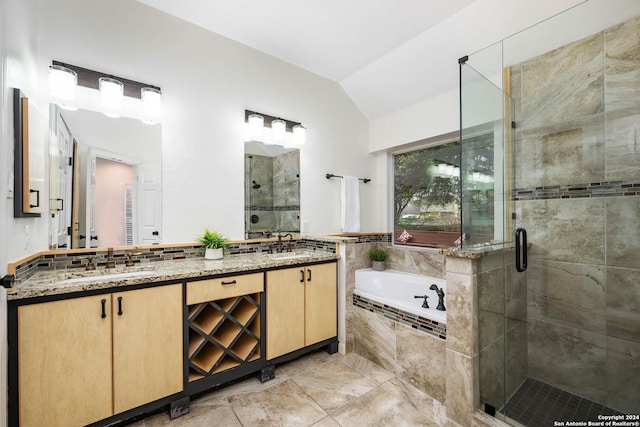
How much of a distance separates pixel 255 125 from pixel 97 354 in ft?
6.62

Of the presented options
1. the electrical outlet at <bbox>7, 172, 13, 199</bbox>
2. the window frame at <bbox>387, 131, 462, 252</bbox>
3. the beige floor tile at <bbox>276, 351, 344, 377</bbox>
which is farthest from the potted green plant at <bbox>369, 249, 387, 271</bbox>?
the electrical outlet at <bbox>7, 172, 13, 199</bbox>

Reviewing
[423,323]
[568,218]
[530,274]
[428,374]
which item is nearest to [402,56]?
[568,218]

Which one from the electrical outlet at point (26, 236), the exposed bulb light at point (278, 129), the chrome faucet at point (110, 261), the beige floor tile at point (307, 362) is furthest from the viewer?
the exposed bulb light at point (278, 129)

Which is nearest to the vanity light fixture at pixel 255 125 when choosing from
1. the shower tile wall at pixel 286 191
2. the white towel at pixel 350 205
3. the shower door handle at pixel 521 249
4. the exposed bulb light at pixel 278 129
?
the exposed bulb light at pixel 278 129

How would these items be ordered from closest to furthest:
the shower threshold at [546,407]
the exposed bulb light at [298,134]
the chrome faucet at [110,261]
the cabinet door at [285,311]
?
the shower threshold at [546,407]
the chrome faucet at [110,261]
the cabinet door at [285,311]
the exposed bulb light at [298,134]

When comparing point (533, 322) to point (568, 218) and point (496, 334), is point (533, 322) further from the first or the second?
point (568, 218)

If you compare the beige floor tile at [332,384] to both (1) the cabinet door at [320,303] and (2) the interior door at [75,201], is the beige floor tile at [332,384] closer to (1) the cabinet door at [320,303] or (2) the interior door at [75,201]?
(1) the cabinet door at [320,303]

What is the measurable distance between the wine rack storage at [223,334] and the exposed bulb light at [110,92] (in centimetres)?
154

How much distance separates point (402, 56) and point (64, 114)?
276 centimetres

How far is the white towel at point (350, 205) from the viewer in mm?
3166

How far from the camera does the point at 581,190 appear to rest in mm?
1887

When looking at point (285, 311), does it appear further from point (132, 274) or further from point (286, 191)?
point (286, 191)

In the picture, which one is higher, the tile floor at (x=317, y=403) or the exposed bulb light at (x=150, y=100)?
the exposed bulb light at (x=150, y=100)

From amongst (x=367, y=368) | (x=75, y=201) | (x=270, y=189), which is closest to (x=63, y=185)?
(x=75, y=201)
